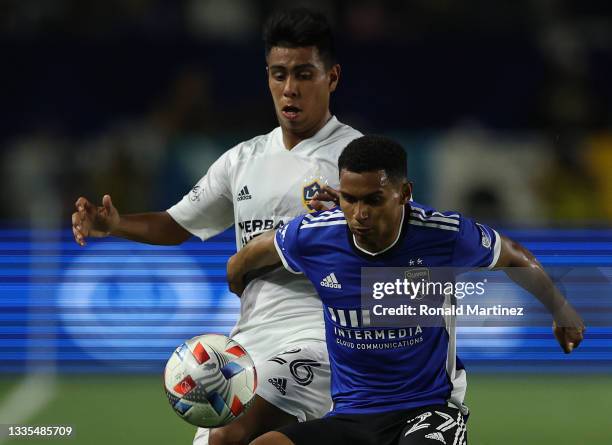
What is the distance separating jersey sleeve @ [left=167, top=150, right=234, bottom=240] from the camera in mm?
6105

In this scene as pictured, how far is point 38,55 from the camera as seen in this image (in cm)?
1202

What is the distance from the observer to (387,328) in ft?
16.8

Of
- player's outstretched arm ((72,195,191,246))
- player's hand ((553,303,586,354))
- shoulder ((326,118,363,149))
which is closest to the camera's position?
player's hand ((553,303,586,354))

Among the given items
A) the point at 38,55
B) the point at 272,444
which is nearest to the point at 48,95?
the point at 38,55

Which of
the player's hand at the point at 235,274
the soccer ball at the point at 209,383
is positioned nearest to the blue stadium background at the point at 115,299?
the player's hand at the point at 235,274

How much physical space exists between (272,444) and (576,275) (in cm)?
236

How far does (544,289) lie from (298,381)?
1192 mm

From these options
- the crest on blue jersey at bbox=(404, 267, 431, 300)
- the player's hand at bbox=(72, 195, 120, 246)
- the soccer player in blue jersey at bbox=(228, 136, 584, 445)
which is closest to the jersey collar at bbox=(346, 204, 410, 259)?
the soccer player in blue jersey at bbox=(228, 136, 584, 445)

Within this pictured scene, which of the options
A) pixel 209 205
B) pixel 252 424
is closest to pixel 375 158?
pixel 252 424

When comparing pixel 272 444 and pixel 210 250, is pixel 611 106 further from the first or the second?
pixel 272 444

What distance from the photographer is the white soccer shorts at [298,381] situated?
5461mm

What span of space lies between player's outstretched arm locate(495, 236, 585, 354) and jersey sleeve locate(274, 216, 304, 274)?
0.89 m

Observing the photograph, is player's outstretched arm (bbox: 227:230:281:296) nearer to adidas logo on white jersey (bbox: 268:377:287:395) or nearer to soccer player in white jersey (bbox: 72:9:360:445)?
soccer player in white jersey (bbox: 72:9:360:445)

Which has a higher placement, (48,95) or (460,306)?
(48,95)
